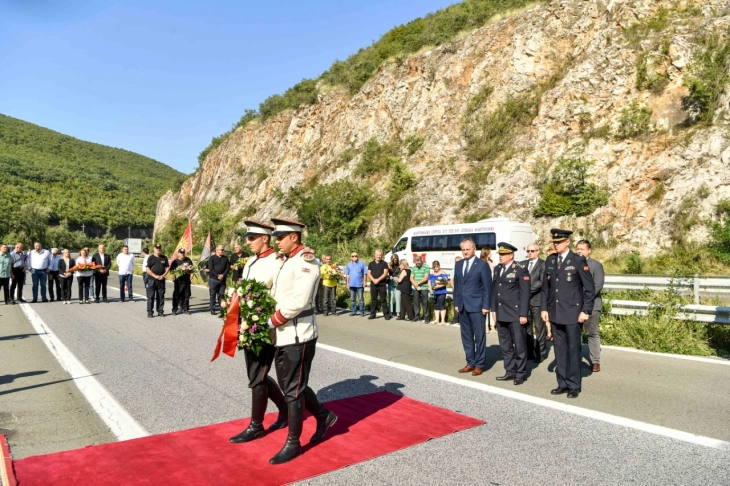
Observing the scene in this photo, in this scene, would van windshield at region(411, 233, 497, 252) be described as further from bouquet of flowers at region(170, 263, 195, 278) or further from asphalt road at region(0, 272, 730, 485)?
bouquet of flowers at region(170, 263, 195, 278)

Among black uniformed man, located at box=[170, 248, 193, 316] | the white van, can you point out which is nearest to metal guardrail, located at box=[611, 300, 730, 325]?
the white van

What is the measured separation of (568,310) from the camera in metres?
6.60

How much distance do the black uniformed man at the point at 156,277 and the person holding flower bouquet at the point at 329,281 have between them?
14.0 feet

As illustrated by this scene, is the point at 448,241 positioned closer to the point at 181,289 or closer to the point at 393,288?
the point at 393,288

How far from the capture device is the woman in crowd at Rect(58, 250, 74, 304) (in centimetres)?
1897

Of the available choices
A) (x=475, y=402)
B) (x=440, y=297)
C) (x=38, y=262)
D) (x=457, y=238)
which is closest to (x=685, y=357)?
(x=475, y=402)

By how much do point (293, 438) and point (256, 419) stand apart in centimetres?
55

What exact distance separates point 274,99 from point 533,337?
51.5 m

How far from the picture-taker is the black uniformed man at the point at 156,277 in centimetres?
1477

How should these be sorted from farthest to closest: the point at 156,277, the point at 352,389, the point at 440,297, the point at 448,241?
the point at 448,241, the point at 156,277, the point at 440,297, the point at 352,389

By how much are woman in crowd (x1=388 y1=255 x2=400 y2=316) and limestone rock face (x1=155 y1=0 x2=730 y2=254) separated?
12611 millimetres

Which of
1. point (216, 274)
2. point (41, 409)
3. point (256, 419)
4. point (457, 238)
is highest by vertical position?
point (457, 238)

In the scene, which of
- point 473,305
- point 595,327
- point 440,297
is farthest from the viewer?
point 440,297

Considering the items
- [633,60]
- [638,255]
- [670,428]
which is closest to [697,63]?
[633,60]
